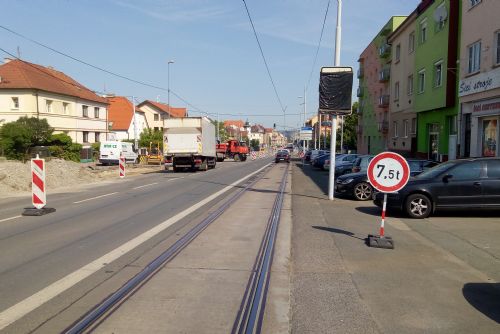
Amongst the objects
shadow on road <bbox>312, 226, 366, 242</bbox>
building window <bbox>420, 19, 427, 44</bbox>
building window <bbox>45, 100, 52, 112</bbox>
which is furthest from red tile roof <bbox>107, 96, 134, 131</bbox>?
shadow on road <bbox>312, 226, 366, 242</bbox>

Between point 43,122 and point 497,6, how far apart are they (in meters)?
32.6

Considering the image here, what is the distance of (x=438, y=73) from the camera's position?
82.6ft

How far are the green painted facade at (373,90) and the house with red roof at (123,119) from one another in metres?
36.2

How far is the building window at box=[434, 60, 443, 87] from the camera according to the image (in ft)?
80.0

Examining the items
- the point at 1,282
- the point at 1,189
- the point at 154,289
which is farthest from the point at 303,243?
the point at 1,189

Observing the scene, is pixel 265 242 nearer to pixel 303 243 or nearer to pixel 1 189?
pixel 303 243

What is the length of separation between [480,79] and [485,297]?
16.5 meters

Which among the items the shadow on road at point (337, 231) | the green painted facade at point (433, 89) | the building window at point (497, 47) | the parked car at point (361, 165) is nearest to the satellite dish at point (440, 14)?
the green painted facade at point (433, 89)

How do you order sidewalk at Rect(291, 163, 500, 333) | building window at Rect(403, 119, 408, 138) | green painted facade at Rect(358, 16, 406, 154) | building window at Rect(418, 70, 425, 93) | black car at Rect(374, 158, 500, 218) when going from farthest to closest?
green painted facade at Rect(358, 16, 406, 154)
building window at Rect(403, 119, 408, 138)
building window at Rect(418, 70, 425, 93)
black car at Rect(374, 158, 500, 218)
sidewalk at Rect(291, 163, 500, 333)

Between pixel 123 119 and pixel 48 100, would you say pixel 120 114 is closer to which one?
pixel 123 119

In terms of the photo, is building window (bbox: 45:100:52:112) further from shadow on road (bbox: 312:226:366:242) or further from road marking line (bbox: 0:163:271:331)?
shadow on road (bbox: 312:226:366:242)

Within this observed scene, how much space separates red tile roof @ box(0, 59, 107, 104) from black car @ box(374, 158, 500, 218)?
4027cm

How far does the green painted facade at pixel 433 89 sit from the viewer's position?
76.4ft

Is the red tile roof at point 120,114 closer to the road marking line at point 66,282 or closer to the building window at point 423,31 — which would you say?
the building window at point 423,31
